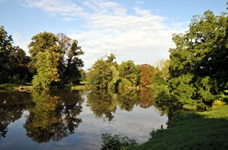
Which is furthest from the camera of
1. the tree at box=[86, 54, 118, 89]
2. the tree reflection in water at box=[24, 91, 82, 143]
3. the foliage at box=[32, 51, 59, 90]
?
the tree at box=[86, 54, 118, 89]

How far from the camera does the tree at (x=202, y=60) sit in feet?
81.7

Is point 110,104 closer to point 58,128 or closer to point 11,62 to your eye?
point 58,128

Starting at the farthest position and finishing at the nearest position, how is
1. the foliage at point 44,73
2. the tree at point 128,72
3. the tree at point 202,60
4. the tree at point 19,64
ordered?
the tree at point 128,72
the tree at point 19,64
the foliage at point 44,73
the tree at point 202,60

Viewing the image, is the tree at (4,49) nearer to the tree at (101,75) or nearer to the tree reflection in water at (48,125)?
the tree at (101,75)

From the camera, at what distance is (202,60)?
25.3 m

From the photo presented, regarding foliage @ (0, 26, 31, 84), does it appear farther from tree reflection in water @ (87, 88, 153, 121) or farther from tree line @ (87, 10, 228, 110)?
tree line @ (87, 10, 228, 110)

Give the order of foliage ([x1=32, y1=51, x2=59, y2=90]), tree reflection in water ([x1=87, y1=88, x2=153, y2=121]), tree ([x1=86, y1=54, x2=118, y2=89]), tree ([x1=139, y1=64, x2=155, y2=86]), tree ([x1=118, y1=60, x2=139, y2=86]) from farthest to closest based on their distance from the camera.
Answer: tree ([x1=139, y1=64, x2=155, y2=86])
tree ([x1=118, y1=60, x2=139, y2=86])
tree ([x1=86, y1=54, x2=118, y2=89])
foliage ([x1=32, y1=51, x2=59, y2=90])
tree reflection in water ([x1=87, y1=88, x2=153, y2=121])

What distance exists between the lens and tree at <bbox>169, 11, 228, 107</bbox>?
24906mm

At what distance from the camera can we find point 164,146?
991 cm

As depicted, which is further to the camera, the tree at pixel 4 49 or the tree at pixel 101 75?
the tree at pixel 101 75

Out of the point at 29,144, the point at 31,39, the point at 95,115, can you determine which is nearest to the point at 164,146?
the point at 29,144

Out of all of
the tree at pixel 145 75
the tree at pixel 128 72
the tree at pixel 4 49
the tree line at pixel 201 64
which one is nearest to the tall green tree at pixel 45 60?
the tree at pixel 4 49

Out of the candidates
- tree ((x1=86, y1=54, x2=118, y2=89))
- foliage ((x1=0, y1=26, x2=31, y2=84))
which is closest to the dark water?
foliage ((x1=0, y1=26, x2=31, y2=84))

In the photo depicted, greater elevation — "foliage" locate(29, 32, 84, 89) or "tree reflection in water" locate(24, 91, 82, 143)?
"foliage" locate(29, 32, 84, 89)
